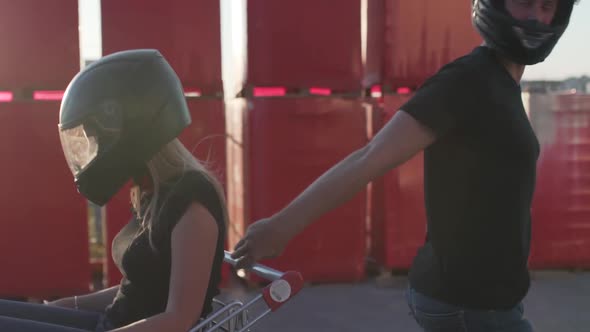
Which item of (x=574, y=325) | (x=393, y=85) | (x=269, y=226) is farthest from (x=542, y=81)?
(x=269, y=226)

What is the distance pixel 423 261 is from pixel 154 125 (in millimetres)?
911

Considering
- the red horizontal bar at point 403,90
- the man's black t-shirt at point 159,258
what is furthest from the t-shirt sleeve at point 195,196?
the red horizontal bar at point 403,90

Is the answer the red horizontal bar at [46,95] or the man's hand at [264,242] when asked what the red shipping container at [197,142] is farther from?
the man's hand at [264,242]

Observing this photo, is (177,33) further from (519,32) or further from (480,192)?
(480,192)

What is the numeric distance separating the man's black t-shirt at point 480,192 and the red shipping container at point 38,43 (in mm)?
3777

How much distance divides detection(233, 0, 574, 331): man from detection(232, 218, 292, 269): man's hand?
0.34m

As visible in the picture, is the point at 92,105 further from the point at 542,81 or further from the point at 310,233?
the point at 542,81

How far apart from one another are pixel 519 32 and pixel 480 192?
1.46 feet

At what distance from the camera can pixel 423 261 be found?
1.62 meters

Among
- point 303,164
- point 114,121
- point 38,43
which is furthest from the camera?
point 303,164

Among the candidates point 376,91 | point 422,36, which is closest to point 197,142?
point 376,91

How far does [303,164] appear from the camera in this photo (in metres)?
Result: 5.00

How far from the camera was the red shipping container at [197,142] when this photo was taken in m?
4.73

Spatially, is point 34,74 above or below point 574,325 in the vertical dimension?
above
